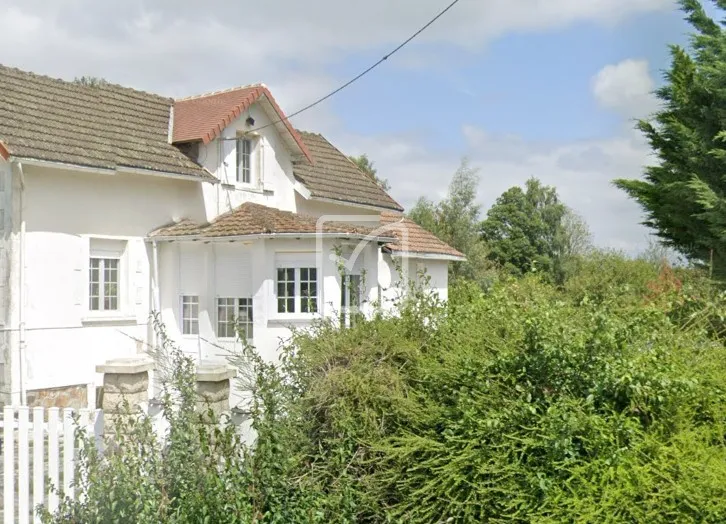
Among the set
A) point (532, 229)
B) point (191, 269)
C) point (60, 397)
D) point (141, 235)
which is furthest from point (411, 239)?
point (532, 229)

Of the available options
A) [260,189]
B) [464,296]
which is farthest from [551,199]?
[464,296]

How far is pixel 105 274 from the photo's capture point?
49.9ft

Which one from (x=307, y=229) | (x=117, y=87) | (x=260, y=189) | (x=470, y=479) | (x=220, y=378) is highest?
(x=117, y=87)

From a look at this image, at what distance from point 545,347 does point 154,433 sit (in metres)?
3.13

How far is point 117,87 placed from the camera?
17828mm

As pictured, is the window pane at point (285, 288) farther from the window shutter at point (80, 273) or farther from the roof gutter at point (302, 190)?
the roof gutter at point (302, 190)

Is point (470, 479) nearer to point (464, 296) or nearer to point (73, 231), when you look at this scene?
point (464, 296)

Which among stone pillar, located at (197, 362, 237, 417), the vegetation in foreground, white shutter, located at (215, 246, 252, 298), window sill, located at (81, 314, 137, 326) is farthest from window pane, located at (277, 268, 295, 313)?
the vegetation in foreground

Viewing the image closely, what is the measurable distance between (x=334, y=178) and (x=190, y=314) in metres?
6.77

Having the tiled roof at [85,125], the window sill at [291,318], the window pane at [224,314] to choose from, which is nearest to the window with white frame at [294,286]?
the window sill at [291,318]

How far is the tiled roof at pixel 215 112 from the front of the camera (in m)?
16.7

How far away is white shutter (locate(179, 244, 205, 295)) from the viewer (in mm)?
15977

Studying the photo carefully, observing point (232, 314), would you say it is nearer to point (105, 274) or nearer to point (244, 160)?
point (105, 274)

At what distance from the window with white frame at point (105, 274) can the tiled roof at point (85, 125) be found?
1.71m
